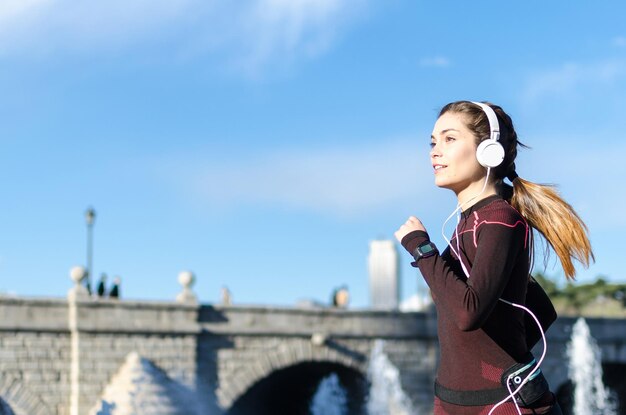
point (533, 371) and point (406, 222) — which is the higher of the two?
point (406, 222)

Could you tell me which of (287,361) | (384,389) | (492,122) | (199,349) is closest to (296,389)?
(384,389)

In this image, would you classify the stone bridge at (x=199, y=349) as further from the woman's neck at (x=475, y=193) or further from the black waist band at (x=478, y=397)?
the black waist band at (x=478, y=397)

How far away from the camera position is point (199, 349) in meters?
24.0

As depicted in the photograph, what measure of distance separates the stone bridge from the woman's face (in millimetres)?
19338

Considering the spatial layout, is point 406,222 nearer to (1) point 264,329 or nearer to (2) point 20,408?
(2) point 20,408

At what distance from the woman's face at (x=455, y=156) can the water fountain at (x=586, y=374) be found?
28.3m

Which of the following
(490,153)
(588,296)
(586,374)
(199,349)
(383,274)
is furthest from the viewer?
(588,296)

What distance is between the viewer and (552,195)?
3.44m

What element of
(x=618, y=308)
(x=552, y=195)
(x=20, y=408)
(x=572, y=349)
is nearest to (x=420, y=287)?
(x=618, y=308)

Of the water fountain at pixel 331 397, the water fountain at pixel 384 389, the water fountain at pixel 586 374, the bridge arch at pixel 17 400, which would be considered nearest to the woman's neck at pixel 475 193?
the bridge arch at pixel 17 400

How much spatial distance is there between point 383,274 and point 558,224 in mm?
35036

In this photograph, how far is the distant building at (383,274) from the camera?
37.2m

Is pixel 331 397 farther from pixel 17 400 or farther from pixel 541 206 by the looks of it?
pixel 541 206

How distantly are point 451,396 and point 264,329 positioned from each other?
72.2 feet
